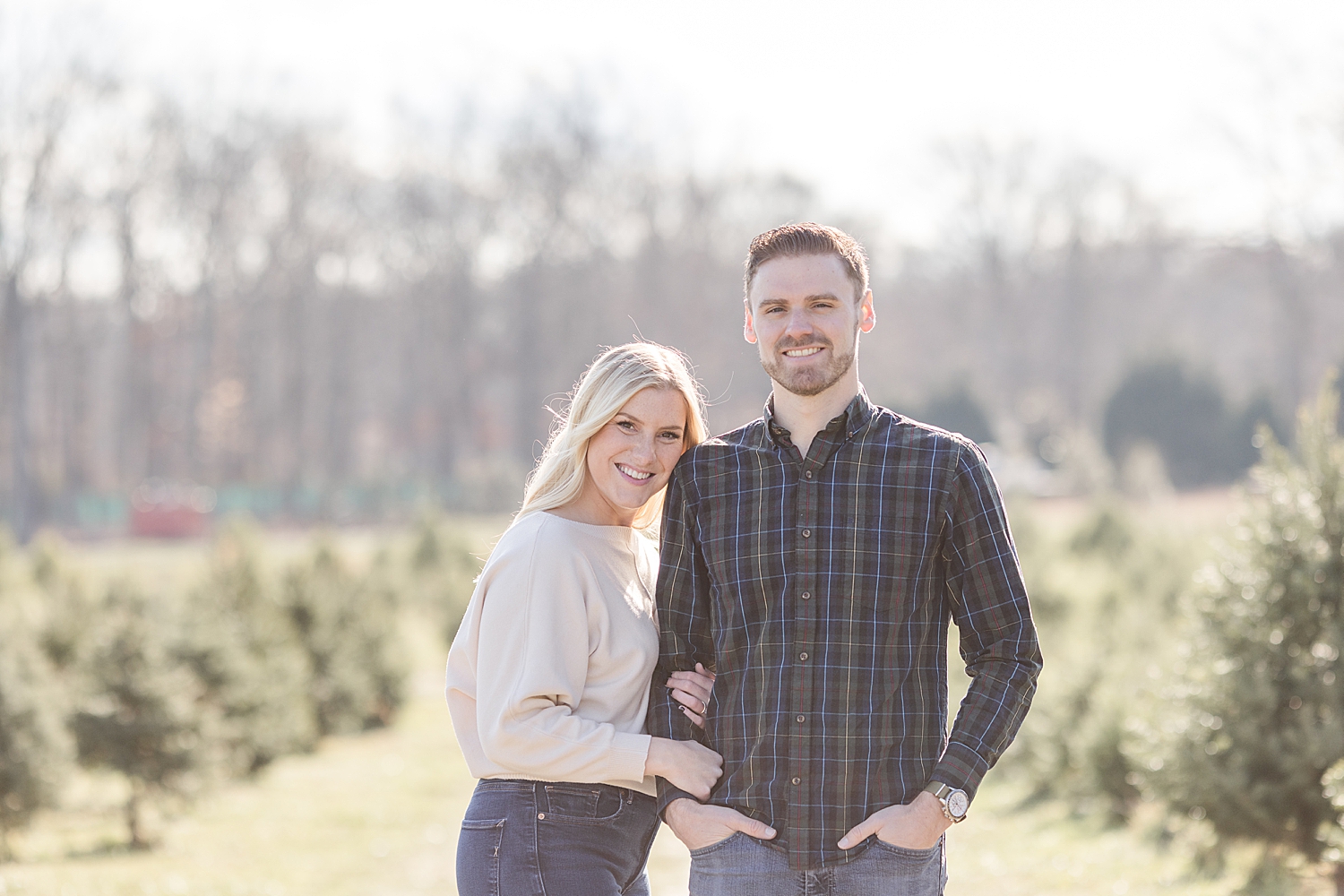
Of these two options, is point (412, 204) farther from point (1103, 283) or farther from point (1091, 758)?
point (1091, 758)

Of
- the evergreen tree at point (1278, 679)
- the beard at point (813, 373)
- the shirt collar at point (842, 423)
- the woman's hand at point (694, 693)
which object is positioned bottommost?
the evergreen tree at point (1278, 679)

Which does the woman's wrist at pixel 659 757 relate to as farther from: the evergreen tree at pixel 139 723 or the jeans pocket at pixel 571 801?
the evergreen tree at pixel 139 723

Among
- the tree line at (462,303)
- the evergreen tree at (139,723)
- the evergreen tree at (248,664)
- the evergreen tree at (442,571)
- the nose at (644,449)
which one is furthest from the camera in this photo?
the tree line at (462,303)

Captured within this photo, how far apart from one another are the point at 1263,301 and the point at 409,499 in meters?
35.8

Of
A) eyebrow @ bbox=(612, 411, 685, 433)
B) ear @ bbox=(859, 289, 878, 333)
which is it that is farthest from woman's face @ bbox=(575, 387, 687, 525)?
ear @ bbox=(859, 289, 878, 333)

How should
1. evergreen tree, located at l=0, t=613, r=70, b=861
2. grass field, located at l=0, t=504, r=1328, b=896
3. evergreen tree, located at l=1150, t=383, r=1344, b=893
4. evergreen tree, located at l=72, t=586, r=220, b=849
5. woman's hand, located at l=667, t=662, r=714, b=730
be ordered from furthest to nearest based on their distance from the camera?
1. evergreen tree, located at l=72, t=586, r=220, b=849
2. evergreen tree, located at l=0, t=613, r=70, b=861
3. grass field, located at l=0, t=504, r=1328, b=896
4. evergreen tree, located at l=1150, t=383, r=1344, b=893
5. woman's hand, located at l=667, t=662, r=714, b=730

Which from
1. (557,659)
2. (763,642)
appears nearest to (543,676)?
(557,659)

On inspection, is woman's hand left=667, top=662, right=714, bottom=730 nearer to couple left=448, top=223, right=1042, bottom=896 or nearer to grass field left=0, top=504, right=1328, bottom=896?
couple left=448, top=223, right=1042, bottom=896

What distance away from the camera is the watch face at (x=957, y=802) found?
8.95ft

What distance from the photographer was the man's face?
287 cm

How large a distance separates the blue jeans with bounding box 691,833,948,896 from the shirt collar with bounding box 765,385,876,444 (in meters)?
0.88

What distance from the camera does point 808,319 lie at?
113 inches

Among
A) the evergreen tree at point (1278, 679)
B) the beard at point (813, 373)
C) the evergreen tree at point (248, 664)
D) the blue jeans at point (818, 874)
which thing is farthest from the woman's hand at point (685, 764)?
the evergreen tree at point (248, 664)

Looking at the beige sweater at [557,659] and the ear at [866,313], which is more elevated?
the ear at [866,313]
